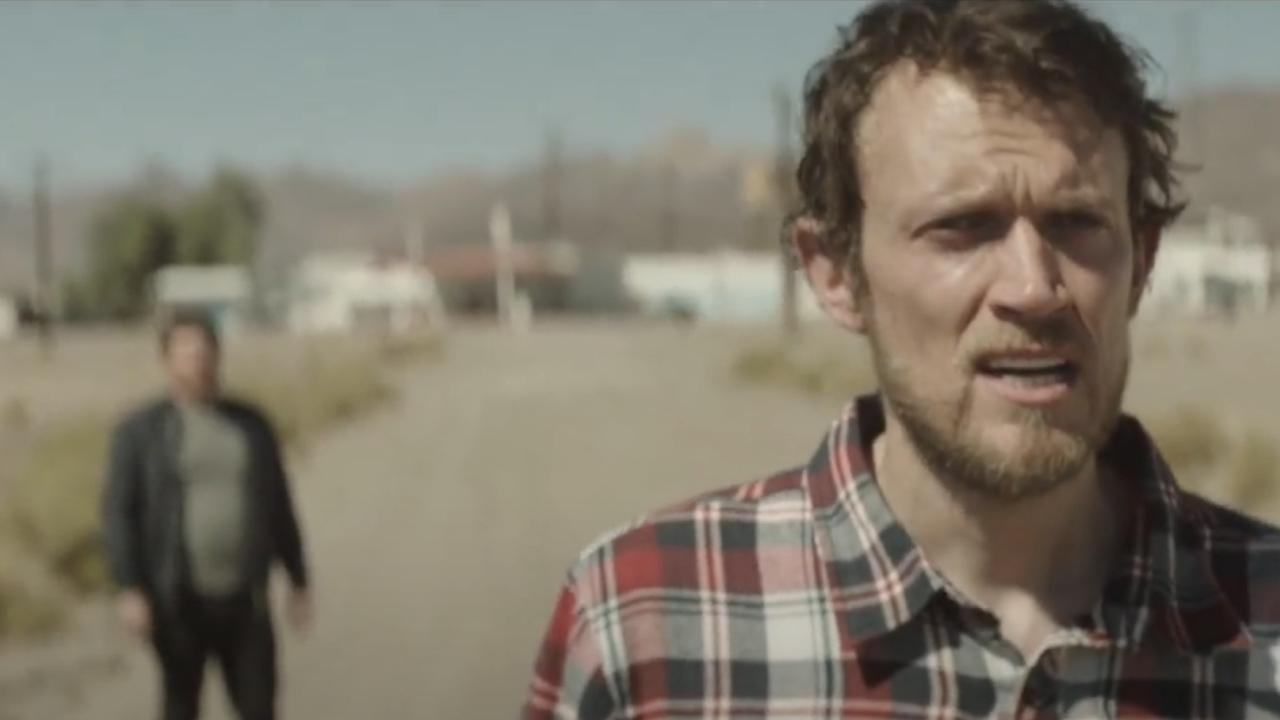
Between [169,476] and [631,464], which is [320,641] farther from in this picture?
[631,464]

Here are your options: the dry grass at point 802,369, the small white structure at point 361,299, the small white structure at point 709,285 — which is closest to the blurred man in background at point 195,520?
the dry grass at point 802,369

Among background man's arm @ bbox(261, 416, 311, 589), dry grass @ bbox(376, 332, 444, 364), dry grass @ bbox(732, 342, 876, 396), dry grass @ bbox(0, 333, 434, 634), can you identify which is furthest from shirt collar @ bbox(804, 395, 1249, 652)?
dry grass @ bbox(376, 332, 444, 364)

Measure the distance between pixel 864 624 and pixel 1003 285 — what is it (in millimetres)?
361

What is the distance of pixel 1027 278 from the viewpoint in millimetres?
2264

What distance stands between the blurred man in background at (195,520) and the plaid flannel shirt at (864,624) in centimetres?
451

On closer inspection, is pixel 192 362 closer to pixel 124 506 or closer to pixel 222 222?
pixel 124 506

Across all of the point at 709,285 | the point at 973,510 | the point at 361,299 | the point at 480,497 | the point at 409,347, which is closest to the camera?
the point at 973,510

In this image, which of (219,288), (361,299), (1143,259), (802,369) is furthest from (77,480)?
(361,299)

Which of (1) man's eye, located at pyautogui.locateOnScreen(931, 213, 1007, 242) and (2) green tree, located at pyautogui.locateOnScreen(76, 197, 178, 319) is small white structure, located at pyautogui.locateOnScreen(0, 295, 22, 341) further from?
(1) man's eye, located at pyautogui.locateOnScreen(931, 213, 1007, 242)

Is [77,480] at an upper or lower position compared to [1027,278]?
lower

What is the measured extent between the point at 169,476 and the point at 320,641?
18.7 ft

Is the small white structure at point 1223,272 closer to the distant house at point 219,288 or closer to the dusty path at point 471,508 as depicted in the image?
the dusty path at point 471,508

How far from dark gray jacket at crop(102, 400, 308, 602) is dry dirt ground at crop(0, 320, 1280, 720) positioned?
2.89 metres

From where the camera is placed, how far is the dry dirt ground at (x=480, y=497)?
1114 cm
